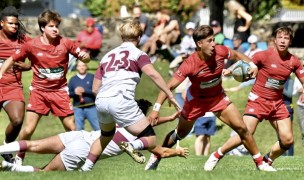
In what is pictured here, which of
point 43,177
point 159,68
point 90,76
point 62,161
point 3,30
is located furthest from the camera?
point 159,68

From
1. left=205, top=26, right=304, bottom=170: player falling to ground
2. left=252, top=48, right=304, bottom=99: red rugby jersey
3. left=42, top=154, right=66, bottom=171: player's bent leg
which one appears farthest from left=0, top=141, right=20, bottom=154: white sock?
left=252, top=48, right=304, bottom=99: red rugby jersey

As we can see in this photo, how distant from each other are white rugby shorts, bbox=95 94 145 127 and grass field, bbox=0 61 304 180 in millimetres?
643

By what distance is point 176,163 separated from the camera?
57.9 feet

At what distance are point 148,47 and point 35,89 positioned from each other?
13.6 m

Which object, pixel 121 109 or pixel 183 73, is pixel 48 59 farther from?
pixel 121 109

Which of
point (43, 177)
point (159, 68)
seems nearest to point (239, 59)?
point (43, 177)

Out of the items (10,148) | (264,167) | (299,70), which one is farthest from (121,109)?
(299,70)

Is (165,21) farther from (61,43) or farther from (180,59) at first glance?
(61,43)

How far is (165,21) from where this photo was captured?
1166 inches

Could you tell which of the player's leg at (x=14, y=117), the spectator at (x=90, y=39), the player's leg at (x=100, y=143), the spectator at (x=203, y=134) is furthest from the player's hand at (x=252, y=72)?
the spectator at (x=90, y=39)

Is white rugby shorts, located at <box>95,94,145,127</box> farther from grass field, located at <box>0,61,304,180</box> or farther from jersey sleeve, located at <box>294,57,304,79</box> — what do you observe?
jersey sleeve, located at <box>294,57,304,79</box>

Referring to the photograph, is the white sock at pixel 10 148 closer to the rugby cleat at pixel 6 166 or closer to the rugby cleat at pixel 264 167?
the rugby cleat at pixel 6 166

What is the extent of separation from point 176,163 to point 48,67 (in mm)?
3423

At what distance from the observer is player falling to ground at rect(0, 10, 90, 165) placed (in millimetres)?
15086
